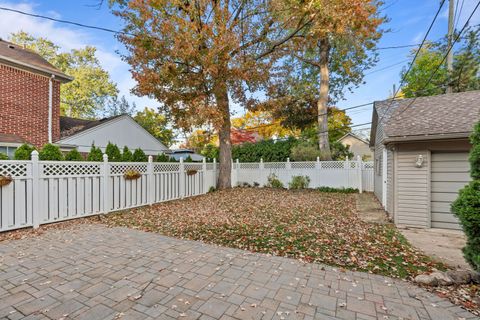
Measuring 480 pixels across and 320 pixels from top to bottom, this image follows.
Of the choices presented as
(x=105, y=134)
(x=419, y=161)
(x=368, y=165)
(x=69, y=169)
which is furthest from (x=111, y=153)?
(x=368, y=165)

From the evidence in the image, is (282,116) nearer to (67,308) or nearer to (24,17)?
(24,17)

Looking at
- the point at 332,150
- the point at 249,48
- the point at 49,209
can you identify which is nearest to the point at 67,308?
the point at 49,209

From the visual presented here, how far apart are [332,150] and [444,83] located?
6371mm

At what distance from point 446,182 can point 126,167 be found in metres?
7.99

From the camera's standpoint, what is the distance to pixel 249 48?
10.4 m

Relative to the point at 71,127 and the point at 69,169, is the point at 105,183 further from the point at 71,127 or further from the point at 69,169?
the point at 71,127

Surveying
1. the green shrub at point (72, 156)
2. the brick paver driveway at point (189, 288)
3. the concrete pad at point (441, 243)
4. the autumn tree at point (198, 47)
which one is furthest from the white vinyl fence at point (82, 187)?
the concrete pad at point (441, 243)

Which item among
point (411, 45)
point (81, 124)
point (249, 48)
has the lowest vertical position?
point (81, 124)

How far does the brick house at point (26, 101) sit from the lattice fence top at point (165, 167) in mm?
5412

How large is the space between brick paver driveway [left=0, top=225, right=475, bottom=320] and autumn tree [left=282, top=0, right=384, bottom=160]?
9.03 metres

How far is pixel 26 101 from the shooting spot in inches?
368

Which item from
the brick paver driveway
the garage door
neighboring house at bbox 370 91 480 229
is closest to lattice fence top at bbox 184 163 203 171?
the brick paver driveway

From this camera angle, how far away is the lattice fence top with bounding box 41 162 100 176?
5089 millimetres

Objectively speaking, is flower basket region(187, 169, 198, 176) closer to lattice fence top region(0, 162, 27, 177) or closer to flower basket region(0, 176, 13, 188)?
lattice fence top region(0, 162, 27, 177)
